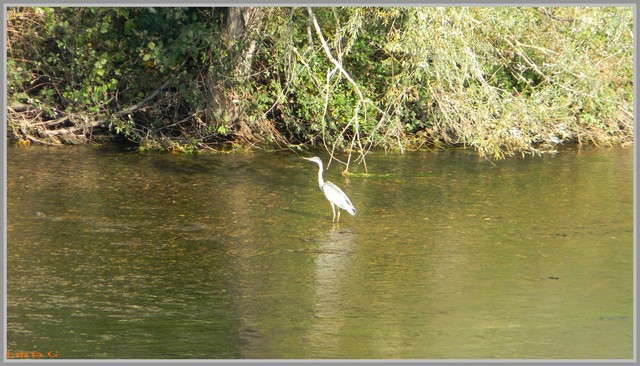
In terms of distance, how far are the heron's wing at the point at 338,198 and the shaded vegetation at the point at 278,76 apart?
2759 millimetres

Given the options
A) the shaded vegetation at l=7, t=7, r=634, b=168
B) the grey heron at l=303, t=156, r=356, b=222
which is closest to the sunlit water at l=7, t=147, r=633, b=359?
the grey heron at l=303, t=156, r=356, b=222

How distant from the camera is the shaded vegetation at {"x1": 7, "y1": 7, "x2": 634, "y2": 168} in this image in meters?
15.5

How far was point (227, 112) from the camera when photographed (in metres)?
16.8

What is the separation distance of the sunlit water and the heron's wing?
24cm

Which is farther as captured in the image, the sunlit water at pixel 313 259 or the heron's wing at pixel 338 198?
the heron's wing at pixel 338 198

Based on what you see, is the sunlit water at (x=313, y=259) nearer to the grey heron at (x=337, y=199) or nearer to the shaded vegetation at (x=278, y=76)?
the grey heron at (x=337, y=199)

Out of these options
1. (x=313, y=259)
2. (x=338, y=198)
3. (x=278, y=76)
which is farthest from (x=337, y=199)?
(x=278, y=76)

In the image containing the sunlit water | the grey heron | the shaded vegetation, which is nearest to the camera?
the sunlit water

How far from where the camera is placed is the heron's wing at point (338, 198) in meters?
11.8

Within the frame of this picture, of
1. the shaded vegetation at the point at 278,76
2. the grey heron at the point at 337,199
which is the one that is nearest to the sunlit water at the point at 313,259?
the grey heron at the point at 337,199

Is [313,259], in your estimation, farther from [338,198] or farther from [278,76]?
[278,76]

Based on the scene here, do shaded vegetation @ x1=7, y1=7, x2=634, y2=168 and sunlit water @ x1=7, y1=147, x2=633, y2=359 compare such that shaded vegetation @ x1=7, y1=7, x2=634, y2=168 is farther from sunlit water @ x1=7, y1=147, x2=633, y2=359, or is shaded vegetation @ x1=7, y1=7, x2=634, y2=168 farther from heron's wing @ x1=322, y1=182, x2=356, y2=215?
heron's wing @ x1=322, y1=182, x2=356, y2=215

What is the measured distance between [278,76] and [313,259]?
6472mm

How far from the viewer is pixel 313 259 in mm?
10398
